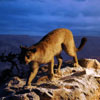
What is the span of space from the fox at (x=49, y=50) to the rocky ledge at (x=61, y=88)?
27 centimetres

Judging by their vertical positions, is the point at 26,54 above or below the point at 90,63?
above

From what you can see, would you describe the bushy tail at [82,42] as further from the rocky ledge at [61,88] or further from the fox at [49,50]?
the rocky ledge at [61,88]

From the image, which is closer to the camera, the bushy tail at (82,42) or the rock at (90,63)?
the bushy tail at (82,42)

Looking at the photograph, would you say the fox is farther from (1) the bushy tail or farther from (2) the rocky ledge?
(2) the rocky ledge

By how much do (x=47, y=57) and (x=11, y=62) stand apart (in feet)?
8.57

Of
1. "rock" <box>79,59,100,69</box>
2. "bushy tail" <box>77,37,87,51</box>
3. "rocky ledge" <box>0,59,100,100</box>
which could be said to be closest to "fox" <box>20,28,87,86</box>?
"bushy tail" <box>77,37,87,51</box>

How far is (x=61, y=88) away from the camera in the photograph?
367 cm

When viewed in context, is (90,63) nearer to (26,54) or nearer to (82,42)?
(82,42)

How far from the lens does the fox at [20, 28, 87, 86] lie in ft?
12.2

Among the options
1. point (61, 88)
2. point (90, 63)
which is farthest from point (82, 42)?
point (61, 88)

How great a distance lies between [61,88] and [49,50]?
0.92 meters

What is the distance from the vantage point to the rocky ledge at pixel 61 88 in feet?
11.1

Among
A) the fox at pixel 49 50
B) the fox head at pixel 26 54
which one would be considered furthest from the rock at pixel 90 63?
the fox head at pixel 26 54

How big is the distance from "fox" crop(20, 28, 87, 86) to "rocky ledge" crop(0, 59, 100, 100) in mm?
275
